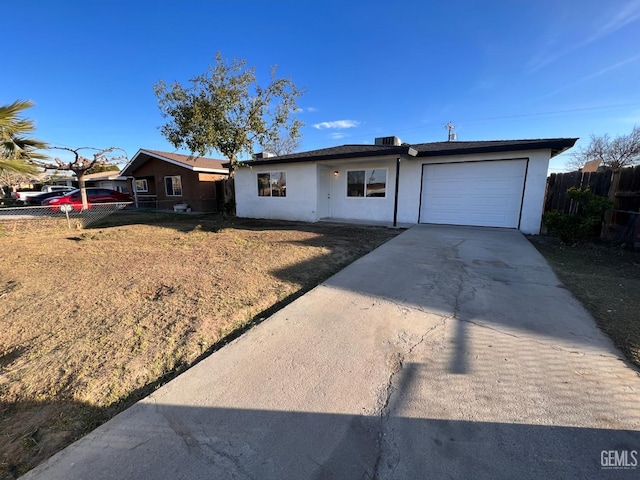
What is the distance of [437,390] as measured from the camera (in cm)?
221

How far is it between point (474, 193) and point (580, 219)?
3.38 metres

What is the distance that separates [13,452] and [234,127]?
407 inches

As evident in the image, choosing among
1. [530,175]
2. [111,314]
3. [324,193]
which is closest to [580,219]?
[530,175]

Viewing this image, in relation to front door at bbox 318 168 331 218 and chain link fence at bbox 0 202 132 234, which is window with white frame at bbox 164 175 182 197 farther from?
front door at bbox 318 168 331 218

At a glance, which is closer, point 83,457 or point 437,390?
point 83,457

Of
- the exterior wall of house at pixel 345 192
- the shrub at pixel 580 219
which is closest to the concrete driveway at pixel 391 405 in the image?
the shrub at pixel 580 219

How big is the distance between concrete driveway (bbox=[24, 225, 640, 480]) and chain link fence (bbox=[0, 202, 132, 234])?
9.95 metres

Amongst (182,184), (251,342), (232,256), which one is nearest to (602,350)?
(251,342)

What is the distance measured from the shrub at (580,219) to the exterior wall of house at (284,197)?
7.70 metres

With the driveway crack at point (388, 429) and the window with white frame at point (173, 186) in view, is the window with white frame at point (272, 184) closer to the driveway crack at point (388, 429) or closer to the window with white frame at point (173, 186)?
the window with white frame at point (173, 186)

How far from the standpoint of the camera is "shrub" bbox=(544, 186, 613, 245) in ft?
21.7

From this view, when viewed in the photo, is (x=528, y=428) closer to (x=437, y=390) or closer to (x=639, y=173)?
(x=437, y=390)

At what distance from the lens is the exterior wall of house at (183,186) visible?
17.3 meters

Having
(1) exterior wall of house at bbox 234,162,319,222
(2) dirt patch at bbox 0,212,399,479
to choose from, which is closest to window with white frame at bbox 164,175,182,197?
(1) exterior wall of house at bbox 234,162,319,222
